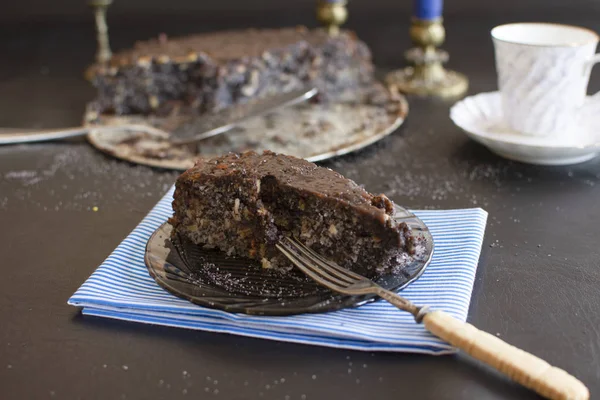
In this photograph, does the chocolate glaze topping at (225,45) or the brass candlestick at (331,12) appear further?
the brass candlestick at (331,12)

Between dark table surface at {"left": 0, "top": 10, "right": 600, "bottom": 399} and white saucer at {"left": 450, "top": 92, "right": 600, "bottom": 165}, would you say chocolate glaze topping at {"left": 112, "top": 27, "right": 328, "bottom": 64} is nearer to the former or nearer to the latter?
dark table surface at {"left": 0, "top": 10, "right": 600, "bottom": 399}

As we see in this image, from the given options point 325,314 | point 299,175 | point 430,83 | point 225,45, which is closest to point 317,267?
point 325,314

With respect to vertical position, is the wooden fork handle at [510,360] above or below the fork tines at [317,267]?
below

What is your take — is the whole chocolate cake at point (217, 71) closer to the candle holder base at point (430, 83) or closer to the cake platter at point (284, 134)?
the cake platter at point (284, 134)

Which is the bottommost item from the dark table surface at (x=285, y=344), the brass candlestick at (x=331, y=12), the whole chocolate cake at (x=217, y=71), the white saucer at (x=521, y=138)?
the dark table surface at (x=285, y=344)

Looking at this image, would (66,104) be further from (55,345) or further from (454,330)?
(454,330)

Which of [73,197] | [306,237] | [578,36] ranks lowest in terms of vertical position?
[73,197]

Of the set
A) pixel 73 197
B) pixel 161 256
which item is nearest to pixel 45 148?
pixel 73 197

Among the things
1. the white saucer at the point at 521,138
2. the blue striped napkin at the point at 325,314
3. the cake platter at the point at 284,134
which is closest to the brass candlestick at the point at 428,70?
the cake platter at the point at 284,134
